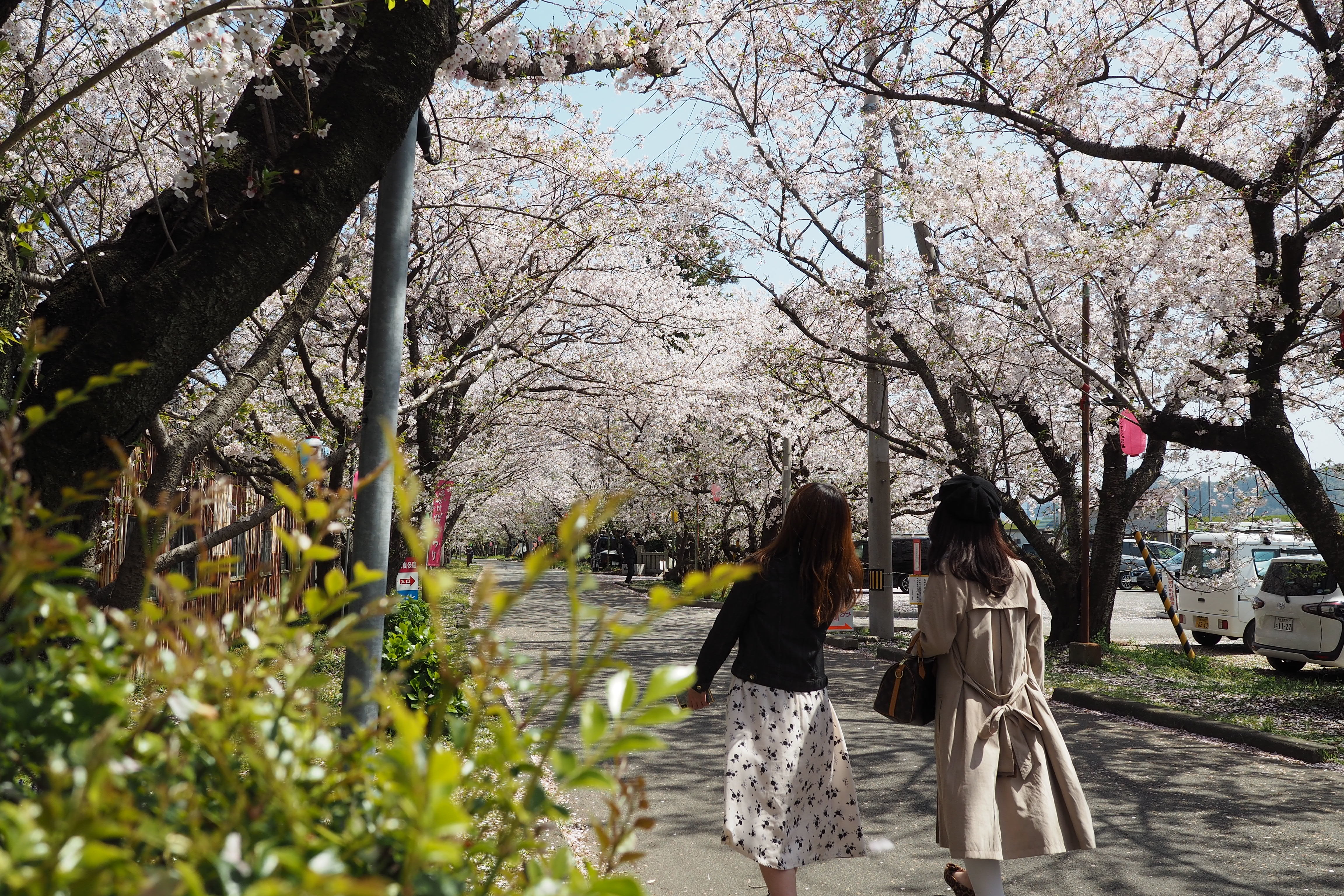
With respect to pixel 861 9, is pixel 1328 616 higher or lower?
lower

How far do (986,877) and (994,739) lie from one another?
0.50 meters

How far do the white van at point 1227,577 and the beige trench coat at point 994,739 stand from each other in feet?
41.8

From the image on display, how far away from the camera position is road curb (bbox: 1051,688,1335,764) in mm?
7070

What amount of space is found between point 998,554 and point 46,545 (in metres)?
3.40

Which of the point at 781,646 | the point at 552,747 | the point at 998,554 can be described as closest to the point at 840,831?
the point at 781,646

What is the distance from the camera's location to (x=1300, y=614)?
1130cm

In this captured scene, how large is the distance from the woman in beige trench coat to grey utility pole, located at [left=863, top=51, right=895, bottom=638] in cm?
1001

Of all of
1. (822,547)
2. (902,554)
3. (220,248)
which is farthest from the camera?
(902,554)

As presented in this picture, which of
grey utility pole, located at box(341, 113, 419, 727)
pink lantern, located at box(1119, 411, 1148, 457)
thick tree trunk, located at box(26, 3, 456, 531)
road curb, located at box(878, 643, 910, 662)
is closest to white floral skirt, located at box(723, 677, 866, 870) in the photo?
grey utility pole, located at box(341, 113, 419, 727)

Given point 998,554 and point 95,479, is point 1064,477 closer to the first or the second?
point 998,554

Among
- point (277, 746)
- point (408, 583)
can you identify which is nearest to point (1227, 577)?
point (408, 583)

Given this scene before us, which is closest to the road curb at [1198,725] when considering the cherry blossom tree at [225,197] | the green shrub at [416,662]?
the green shrub at [416,662]

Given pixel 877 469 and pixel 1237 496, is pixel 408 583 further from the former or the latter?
pixel 1237 496

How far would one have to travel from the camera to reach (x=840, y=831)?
154 inches
